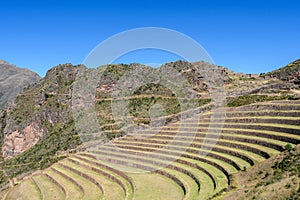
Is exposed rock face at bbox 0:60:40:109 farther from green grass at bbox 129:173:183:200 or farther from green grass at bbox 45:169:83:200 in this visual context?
green grass at bbox 129:173:183:200

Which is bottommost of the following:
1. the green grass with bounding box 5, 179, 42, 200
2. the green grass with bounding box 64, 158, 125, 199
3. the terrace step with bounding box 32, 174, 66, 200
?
the green grass with bounding box 5, 179, 42, 200

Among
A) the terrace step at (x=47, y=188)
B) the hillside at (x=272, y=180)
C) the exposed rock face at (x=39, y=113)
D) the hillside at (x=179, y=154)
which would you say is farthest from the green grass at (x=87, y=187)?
the exposed rock face at (x=39, y=113)

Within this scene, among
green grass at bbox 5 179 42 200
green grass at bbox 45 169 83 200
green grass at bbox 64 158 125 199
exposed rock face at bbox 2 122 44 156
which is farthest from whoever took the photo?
exposed rock face at bbox 2 122 44 156

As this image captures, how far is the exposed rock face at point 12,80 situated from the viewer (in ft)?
420

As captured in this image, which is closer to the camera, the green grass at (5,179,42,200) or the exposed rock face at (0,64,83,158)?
the green grass at (5,179,42,200)

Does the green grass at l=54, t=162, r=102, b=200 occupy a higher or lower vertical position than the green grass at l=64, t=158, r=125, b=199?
lower

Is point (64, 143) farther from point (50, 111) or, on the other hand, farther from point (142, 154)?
point (142, 154)

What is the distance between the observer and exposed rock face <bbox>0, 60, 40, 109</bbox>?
127975mm

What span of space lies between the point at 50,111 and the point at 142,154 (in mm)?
47731

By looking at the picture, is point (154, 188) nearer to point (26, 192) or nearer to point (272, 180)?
point (272, 180)

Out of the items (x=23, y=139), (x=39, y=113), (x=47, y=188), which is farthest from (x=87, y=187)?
(x=39, y=113)

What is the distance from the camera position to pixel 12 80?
5753 inches

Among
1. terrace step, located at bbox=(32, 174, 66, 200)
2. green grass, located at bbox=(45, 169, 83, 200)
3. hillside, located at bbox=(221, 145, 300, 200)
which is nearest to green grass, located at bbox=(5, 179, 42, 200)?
terrace step, located at bbox=(32, 174, 66, 200)

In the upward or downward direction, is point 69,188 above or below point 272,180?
below
